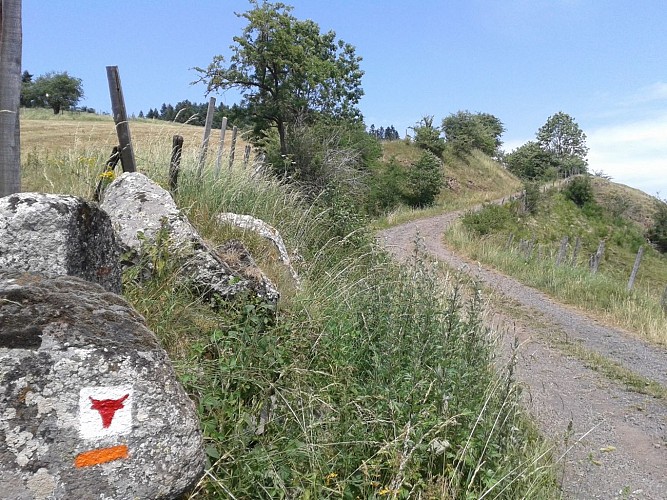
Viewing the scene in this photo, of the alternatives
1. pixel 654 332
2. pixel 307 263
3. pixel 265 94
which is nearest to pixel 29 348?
pixel 307 263

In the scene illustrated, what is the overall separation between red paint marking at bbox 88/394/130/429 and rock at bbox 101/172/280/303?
176 cm

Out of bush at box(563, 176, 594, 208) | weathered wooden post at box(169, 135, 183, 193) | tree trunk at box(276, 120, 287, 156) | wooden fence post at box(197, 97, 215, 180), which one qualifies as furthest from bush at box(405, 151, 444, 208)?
weathered wooden post at box(169, 135, 183, 193)

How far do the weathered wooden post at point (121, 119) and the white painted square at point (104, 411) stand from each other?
3.93 meters

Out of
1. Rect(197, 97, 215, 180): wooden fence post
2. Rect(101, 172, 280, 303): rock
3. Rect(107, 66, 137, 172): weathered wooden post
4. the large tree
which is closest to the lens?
Rect(101, 172, 280, 303): rock

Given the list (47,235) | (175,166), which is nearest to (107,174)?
(175,166)

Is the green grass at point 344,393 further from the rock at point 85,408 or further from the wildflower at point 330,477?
the rock at point 85,408

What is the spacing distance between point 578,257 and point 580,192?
15.3 metres

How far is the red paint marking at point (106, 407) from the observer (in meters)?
2.00

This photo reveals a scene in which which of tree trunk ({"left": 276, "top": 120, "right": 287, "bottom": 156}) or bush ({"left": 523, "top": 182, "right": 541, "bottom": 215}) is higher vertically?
tree trunk ({"left": 276, "top": 120, "right": 287, "bottom": 156})

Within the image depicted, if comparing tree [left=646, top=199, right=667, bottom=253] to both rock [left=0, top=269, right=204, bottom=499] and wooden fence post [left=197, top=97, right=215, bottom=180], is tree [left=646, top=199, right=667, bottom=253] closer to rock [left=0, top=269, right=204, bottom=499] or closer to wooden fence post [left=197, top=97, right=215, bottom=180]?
wooden fence post [left=197, top=97, right=215, bottom=180]

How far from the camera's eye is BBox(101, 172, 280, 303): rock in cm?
390

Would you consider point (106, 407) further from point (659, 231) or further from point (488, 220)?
point (659, 231)

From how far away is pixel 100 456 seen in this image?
1.97 metres

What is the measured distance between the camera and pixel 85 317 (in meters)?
2.18
